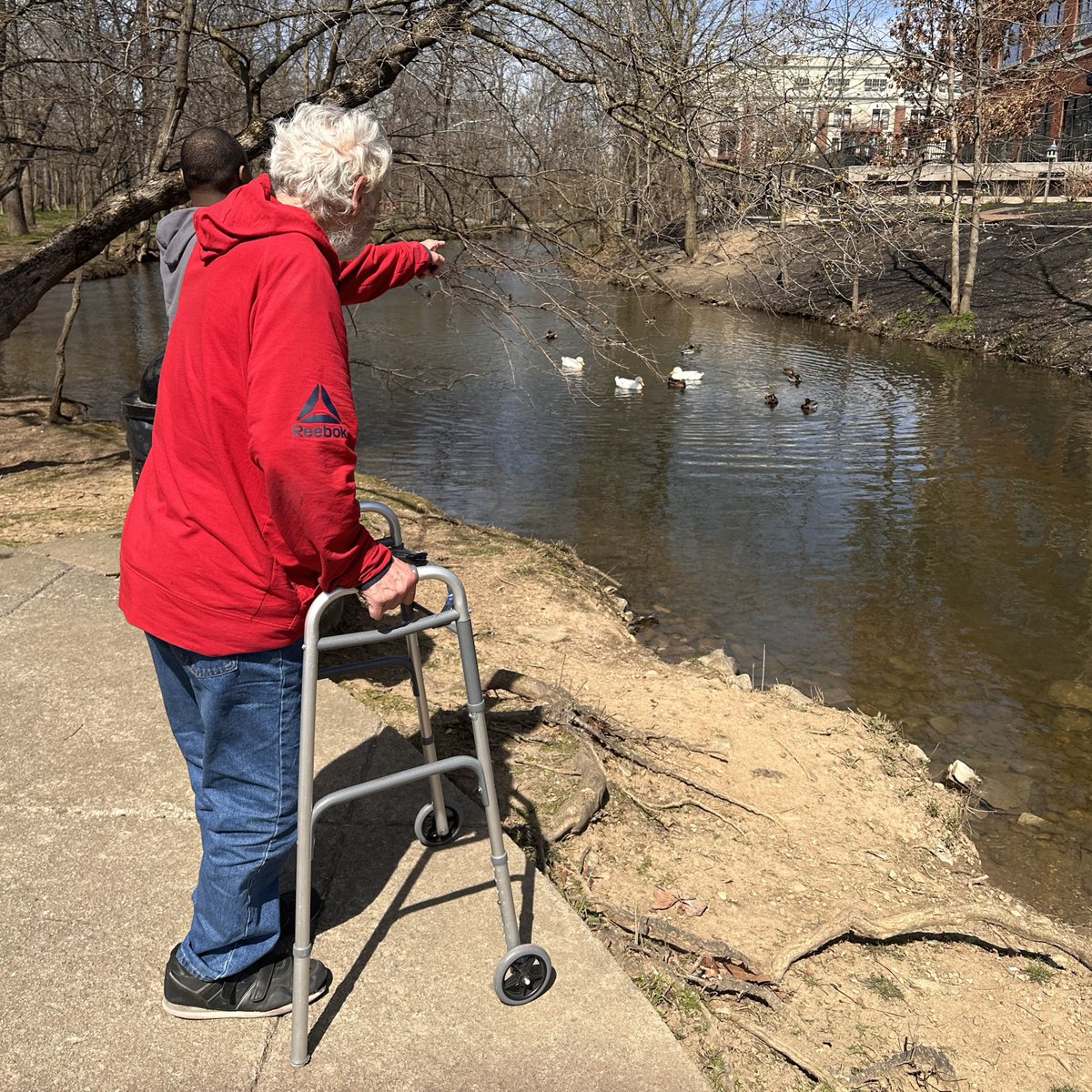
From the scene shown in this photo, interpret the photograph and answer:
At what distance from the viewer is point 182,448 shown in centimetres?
240

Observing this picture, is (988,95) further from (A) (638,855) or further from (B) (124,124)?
(A) (638,855)

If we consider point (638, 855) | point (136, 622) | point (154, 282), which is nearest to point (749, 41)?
point (638, 855)

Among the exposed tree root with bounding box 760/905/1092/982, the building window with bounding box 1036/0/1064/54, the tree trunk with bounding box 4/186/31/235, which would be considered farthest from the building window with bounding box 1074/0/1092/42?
the tree trunk with bounding box 4/186/31/235

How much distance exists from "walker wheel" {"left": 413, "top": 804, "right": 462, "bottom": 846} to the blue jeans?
32.2 inches

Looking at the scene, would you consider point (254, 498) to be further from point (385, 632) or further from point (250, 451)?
point (385, 632)

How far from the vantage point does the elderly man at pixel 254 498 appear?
2.23 m

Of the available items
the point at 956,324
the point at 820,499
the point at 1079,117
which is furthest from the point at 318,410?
the point at 1079,117

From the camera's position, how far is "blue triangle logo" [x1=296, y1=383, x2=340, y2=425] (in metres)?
2.20

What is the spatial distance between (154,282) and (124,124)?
71.3 ft

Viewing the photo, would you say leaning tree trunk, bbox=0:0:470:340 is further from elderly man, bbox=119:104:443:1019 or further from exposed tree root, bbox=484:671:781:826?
elderly man, bbox=119:104:443:1019

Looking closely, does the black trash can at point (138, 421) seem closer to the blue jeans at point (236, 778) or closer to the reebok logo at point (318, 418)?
the blue jeans at point (236, 778)

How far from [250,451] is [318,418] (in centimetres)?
18

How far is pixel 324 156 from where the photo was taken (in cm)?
233

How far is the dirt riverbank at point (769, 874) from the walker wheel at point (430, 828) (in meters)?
0.42
